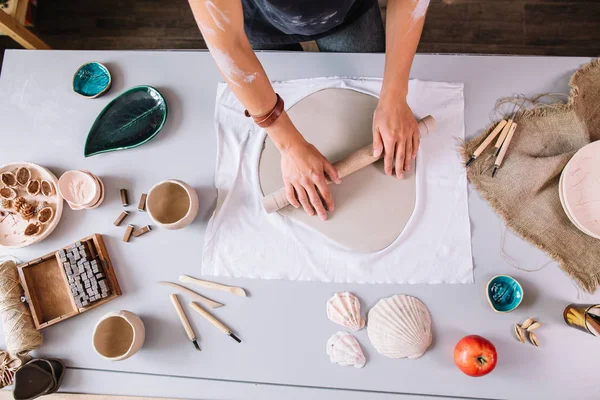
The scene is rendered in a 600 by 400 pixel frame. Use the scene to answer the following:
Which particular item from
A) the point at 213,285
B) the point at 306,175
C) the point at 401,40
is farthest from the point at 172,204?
the point at 401,40

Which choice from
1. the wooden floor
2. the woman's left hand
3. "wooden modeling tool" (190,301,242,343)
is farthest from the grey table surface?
the wooden floor

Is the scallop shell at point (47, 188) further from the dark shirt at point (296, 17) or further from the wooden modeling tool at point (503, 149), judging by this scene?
the wooden modeling tool at point (503, 149)

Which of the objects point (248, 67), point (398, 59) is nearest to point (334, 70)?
point (398, 59)

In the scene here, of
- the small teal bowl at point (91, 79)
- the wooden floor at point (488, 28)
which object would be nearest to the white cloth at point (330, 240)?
the small teal bowl at point (91, 79)

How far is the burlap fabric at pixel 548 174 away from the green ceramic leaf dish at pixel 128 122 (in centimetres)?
67

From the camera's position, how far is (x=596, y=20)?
4.79 feet

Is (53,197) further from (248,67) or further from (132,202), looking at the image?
(248,67)

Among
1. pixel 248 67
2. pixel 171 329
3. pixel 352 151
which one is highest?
pixel 248 67

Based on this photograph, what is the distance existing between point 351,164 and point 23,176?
702 millimetres

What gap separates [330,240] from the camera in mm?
821

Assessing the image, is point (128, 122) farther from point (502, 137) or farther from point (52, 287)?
point (502, 137)

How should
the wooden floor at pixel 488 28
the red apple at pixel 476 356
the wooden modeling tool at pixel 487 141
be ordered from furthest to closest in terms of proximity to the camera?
the wooden floor at pixel 488 28 → the wooden modeling tool at pixel 487 141 → the red apple at pixel 476 356

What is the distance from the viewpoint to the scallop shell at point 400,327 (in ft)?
2.47

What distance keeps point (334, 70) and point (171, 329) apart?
65 cm
